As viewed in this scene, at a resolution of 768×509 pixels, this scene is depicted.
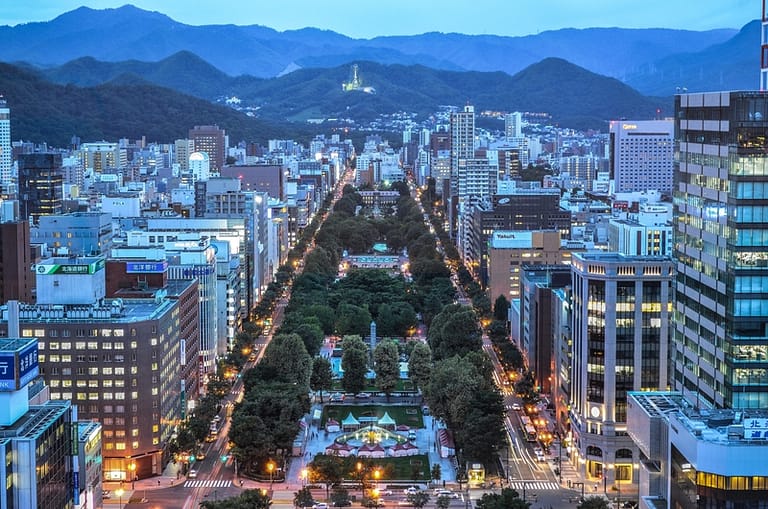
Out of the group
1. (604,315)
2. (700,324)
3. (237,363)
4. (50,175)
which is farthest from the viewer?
(50,175)

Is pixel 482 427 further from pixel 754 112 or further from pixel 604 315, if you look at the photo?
pixel 754 112

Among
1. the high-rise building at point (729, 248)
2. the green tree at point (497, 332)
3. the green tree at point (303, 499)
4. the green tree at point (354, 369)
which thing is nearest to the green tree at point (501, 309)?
the green tree at point (497, 332)

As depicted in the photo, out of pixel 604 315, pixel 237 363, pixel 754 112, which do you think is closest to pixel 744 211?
pixel 754 112

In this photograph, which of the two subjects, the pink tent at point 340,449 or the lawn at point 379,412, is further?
the lawn at point 379,412

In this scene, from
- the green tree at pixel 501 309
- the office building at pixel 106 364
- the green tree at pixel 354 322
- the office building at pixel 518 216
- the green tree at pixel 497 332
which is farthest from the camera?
the office building at pixel 518 216

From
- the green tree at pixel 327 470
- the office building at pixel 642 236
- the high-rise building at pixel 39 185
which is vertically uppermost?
the high-rise building at pixel 39 185

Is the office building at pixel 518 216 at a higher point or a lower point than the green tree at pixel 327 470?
higher

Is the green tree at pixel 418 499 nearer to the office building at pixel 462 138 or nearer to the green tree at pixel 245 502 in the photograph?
the green tree at pixel 245 502
